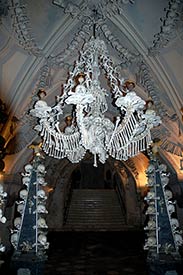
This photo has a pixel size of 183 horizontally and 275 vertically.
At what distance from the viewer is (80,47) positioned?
3594mm

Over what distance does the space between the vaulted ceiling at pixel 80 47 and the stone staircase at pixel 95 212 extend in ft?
16.7

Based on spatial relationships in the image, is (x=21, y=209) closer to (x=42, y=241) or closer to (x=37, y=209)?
(x=37, y=209)

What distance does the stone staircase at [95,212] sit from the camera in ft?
27.3

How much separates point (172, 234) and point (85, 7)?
3.36 m

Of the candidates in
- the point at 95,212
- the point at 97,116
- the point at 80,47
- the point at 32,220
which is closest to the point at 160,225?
the point at 32,220

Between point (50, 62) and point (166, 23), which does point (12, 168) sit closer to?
point (50, 62)

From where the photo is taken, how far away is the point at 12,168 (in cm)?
477

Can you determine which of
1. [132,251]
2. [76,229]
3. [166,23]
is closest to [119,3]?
[166,23]

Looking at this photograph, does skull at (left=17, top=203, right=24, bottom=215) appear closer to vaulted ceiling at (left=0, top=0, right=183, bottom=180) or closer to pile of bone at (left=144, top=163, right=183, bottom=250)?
vaulted ceiling at (left=0, top=0, right=183, bottom=180)

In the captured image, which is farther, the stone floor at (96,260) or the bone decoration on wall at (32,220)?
the bone decoration on wall at (32,220)

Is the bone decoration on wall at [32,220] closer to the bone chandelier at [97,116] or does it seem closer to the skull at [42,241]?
the skull at [42,241]

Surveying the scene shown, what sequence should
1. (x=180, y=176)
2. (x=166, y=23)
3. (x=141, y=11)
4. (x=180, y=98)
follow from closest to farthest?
(x=166, y=23) < (x=141, y=11) < (x=180, y=98) < (x=180, y=176)

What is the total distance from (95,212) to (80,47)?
6788 mm

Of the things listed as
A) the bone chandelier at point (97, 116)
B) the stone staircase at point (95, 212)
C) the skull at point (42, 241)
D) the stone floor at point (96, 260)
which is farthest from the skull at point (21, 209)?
the stone staircase at point (95, 212)
